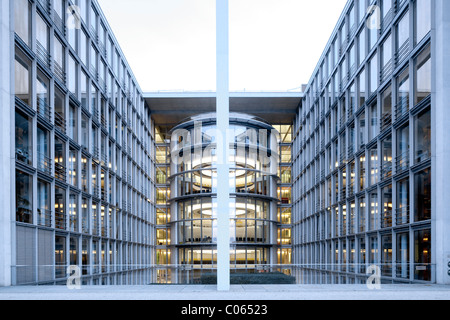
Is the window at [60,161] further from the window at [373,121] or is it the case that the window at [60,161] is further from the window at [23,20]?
the window at [373,121]

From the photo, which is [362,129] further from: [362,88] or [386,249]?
[386,249]

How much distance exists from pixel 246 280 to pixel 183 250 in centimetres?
3062

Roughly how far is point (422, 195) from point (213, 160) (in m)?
27.5

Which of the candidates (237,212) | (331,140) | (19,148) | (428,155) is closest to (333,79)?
(331,140)

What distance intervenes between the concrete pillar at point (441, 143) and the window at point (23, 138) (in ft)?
56.0

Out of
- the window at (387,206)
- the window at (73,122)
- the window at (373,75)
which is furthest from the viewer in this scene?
the window at (373,75)

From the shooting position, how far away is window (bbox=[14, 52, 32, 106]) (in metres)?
20.0

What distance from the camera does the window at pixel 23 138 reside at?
19892mm

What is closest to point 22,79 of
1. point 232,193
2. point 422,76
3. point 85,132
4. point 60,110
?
point 60,110

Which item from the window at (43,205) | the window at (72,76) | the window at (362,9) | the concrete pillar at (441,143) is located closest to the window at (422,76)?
the concrete pillar at (441,143)

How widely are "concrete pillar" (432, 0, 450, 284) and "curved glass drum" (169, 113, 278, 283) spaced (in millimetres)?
27766

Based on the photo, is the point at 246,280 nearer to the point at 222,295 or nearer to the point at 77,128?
the point at 222,295

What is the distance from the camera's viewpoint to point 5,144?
60.4ft

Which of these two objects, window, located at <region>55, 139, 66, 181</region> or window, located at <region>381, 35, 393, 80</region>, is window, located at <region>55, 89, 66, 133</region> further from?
window, located at <region>381, 35, 393, 80</region>
